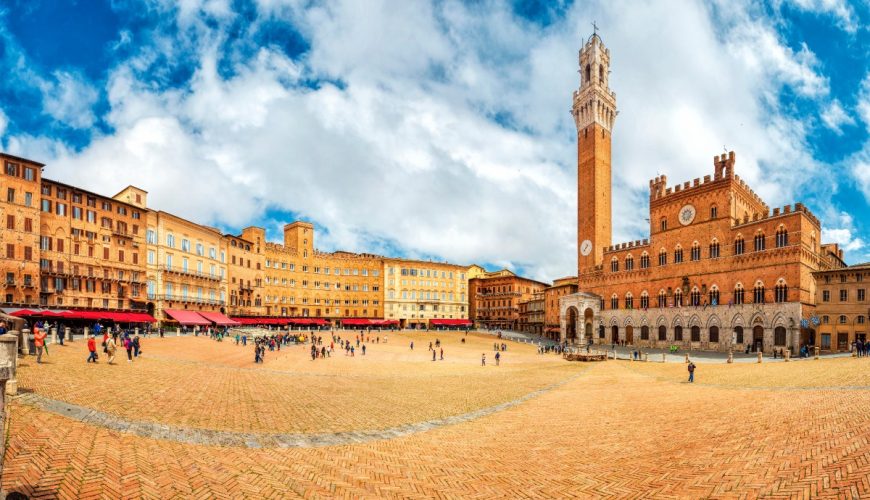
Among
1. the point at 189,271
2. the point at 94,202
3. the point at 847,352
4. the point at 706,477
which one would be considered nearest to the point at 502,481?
the point at 706,477

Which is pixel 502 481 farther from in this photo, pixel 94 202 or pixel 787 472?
pixel 94 202

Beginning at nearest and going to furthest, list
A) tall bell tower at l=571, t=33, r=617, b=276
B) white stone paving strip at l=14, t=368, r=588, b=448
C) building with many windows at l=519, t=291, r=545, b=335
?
white stone paving strip at l=14, t=368, r=588, b=448, tall bell tower at l=571, t=33, r=617, b=276, building with many windows at l=519, t=291, r=545, b=335

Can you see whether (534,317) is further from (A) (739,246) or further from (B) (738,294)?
(A) (739,246)

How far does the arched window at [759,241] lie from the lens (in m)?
46.2

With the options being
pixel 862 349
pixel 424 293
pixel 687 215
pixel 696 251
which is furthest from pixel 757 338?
pixel 424 293

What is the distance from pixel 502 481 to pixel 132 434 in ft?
31.2

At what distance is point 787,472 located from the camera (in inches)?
337

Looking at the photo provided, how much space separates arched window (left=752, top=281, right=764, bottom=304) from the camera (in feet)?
149

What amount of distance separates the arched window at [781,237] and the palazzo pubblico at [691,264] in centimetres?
10

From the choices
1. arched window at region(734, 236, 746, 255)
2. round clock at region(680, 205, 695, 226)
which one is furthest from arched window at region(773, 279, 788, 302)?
round clock at region(680, 205, 695, 226)

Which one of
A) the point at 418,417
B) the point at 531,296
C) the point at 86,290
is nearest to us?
the point at 418,417

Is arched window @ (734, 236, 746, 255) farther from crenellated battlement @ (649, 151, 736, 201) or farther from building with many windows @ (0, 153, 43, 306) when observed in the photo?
building with many windows @ (0, 153, 43, 306)

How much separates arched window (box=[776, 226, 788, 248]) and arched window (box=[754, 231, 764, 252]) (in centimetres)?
149

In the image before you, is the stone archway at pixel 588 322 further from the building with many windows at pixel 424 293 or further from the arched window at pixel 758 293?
the building with many windows at pixel 424 293
